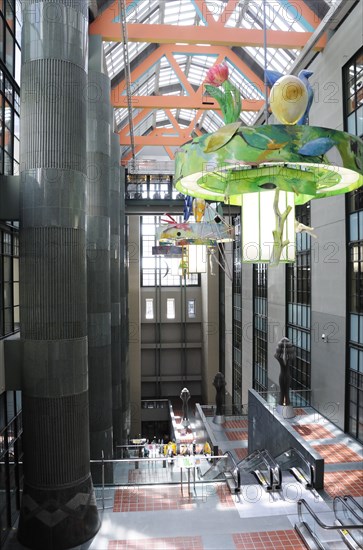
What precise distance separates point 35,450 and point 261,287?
63.5 ft

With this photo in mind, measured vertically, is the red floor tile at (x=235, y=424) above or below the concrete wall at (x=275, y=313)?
below

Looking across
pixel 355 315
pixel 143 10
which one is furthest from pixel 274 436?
pixel 143 10

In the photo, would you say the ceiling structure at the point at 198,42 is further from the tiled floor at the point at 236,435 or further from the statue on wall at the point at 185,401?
the statue on wall at the point at 185,401

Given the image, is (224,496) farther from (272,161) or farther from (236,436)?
(272,161)

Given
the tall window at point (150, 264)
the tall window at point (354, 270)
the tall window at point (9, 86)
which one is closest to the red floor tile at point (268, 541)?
the tall window at point (354, 270)

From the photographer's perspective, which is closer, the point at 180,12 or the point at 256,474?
the point at 256,474

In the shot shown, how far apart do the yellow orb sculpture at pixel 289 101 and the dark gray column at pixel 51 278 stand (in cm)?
631

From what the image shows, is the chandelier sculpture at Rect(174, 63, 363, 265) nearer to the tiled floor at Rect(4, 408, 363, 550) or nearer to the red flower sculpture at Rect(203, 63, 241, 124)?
the red flower sculpture at Rect(203, 63, 241, 124)

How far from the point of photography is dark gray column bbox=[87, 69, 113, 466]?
14539 millimetres

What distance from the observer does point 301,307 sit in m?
20.0

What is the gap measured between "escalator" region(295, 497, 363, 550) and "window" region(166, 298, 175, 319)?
30613mm

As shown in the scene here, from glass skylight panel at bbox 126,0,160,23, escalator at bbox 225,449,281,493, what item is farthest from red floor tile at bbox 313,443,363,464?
glass skylight panel at bbox 126,0,160,23

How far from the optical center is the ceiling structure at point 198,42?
50.6 ft

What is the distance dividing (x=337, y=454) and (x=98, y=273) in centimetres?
906
